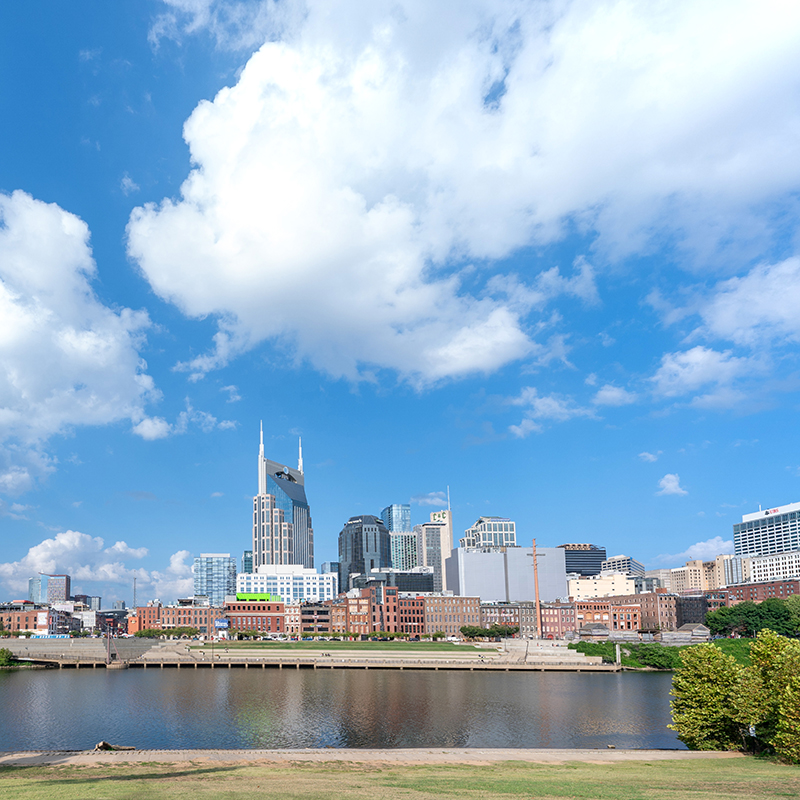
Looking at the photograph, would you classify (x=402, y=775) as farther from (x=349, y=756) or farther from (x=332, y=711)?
(x=332, y=711)

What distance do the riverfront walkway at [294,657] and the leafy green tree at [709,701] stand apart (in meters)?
107

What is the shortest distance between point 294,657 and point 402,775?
138319mm

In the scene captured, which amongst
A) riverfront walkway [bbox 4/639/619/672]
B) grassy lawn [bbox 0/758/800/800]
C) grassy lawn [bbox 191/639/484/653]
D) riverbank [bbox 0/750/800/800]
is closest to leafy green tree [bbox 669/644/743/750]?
riverbank [bbox 0/750/800/800]

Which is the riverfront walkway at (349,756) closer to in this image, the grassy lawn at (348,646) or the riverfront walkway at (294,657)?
the riverfront walkway at (294,657)

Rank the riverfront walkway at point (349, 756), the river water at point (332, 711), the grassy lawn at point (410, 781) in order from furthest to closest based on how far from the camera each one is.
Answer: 1. the river water at point (332, 711)
2. the riverfront walkway at point (349, 756)
3. the grassy lawn at point (410, 781)

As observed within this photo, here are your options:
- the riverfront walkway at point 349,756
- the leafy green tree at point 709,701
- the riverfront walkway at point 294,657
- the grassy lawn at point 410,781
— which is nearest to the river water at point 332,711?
the riverfront walkway at point 349,756

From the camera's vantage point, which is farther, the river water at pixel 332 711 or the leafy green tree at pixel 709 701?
the river water at pixel 332 711

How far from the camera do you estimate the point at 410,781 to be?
37.8 meters

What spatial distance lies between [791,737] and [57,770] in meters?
43.5

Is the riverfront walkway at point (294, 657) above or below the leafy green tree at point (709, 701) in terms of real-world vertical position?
below

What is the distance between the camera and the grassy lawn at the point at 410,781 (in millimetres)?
32875

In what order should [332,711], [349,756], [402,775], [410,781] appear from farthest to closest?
1. [332,711]
2. [349,756]
3. [402,775]
4. [410,781]

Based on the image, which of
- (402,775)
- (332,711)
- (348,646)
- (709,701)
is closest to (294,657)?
(348,646)

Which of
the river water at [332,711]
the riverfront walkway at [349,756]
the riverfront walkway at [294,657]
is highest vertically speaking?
the riverfront walkway at [349,756]
